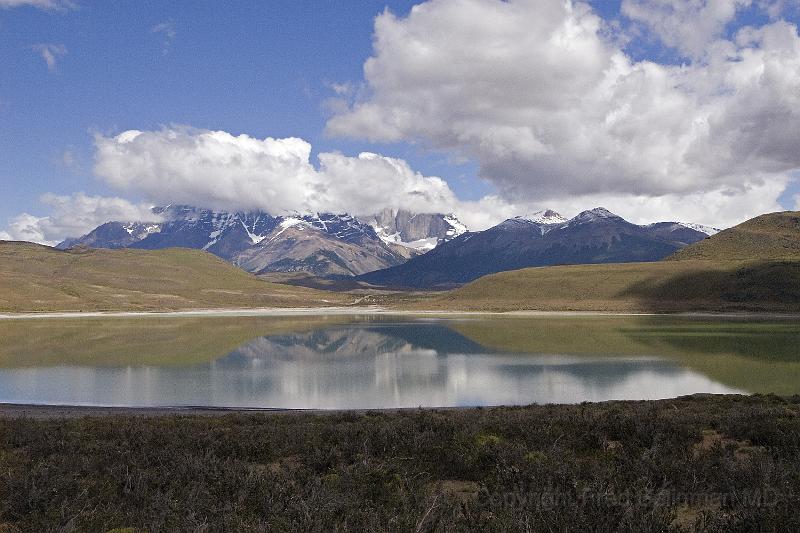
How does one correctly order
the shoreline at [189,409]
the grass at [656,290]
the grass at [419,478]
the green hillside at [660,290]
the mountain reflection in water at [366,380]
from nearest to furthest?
the grass at [419,478] → the shoreline at [189,409] → the mountain reflection in water at [366,380] → the grass at [656,290] → the green hillside at [660,290]

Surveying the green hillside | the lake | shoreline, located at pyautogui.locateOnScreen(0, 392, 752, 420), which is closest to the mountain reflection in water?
the lake

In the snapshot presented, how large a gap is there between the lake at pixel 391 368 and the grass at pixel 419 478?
19549mm

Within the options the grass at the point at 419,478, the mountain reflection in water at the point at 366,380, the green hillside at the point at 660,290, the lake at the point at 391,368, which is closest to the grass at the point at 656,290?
the green hillside at the point at 660,290

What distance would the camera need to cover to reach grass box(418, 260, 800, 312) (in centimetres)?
13950

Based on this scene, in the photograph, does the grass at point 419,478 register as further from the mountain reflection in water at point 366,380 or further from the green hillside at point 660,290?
the green hillside at point 660,290

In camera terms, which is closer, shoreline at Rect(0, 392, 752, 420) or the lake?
shoreline at Rect(0, 392, 752, 420)

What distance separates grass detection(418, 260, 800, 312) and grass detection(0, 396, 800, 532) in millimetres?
139558

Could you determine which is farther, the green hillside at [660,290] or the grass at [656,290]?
the green hillside at [660,290]

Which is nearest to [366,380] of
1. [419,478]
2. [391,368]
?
[391,368]

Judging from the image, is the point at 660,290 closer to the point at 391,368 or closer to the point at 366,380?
the point at 391,368

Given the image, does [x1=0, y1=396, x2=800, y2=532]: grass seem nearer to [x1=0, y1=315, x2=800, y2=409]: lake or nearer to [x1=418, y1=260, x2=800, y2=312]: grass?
[x1=0, y1=315, x2=800, y2=409]: lake

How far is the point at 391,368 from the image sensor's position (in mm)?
50906

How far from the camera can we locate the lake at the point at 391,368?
36062 mm

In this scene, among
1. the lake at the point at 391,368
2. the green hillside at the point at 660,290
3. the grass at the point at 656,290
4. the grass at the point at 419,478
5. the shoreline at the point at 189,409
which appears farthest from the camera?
the green hillside at the point at 660,290
